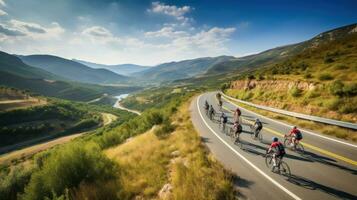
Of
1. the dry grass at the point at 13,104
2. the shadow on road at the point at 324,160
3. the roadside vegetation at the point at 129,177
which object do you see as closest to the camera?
the roadside vegetation at the point at 129,177

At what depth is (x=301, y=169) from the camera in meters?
7.71

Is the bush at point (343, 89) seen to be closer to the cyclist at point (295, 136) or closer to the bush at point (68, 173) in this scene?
the cyclist at point (295, 136)

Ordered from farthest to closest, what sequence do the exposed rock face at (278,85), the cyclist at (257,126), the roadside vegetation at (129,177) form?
1. the exposed rock face at (278,85)
2. the cyclist at (257,126)
3. the roadside vegetation at (129,177)

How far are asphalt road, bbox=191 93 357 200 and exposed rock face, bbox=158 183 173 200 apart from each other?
245cm

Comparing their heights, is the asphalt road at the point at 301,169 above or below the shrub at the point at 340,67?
below

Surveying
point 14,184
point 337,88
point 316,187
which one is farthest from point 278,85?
point 14,184

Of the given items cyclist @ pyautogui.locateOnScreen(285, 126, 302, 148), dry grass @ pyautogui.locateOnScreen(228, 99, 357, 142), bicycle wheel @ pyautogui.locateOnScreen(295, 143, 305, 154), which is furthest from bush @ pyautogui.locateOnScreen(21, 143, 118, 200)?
dry grass @ pyautogui.locateOnScreen(228, 99, 357, 142)

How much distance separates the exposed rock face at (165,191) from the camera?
6.59 meters

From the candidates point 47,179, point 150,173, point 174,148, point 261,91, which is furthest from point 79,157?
point 261,91

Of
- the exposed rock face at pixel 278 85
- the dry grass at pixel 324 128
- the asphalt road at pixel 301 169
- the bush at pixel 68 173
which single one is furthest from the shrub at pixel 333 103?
the bush at pixel 68 173

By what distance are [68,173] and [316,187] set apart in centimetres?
940

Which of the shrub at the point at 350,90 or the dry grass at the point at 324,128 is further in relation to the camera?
the shrub at the point at 350,90

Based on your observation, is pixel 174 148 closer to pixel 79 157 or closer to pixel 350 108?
pixel 79 157

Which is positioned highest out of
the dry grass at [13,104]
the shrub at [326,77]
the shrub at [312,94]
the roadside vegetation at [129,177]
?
the shrub at [326,77]
